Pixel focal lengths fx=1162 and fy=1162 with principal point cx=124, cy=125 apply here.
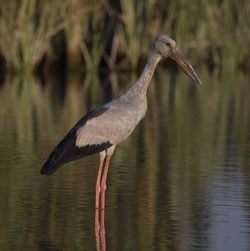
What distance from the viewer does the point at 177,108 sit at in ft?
64.2

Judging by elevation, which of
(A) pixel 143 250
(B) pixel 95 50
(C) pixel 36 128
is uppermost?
(B) pixel 95 50

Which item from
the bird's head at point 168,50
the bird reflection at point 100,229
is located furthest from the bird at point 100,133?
the bird's head at point 168,50

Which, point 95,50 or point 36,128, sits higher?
point 95,50

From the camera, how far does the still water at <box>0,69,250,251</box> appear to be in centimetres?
883

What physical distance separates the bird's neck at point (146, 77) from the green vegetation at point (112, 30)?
1590 cm

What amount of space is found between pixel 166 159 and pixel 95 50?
49.6 feet

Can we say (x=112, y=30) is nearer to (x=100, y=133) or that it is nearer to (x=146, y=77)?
(x=146, y=77)

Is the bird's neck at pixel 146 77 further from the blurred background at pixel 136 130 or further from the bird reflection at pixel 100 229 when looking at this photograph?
the bird reflection at pixel 100 229

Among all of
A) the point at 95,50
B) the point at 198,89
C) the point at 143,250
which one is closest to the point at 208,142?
the point at 143,250

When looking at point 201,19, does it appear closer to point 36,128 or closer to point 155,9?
point 155,9

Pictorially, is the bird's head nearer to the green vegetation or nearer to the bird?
the bird

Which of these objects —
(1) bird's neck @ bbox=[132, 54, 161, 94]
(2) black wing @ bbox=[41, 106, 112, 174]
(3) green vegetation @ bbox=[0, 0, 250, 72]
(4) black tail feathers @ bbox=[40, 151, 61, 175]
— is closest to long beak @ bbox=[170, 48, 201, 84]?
(1) bird's neck @ bbox=[132, 54, 161, 94]

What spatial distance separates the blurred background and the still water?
0.04 feet

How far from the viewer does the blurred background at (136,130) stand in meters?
9.25
